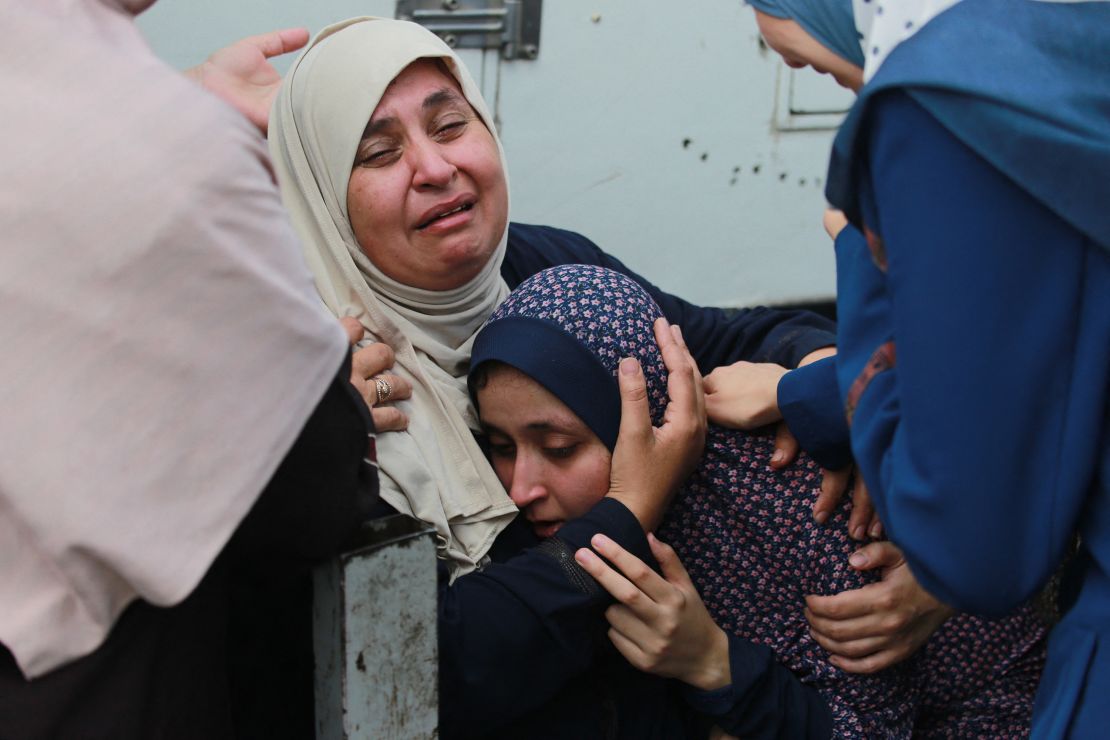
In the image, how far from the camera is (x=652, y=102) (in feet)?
13.0

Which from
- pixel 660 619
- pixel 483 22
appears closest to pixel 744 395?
pixel 660 619

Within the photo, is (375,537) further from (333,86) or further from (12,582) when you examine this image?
(333,86)

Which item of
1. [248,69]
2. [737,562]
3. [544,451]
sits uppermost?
[248,69]

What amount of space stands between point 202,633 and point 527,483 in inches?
30.5

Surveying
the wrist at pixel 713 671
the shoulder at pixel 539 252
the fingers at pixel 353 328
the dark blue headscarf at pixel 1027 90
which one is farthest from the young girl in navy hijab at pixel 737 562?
the dark blue headscarf at pixel 1027 90

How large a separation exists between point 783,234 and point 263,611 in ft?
10.8

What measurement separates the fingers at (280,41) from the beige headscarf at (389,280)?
3cm

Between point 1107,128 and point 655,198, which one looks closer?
point 1107,128

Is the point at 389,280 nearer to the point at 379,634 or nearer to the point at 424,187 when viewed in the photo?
the point at 424,187

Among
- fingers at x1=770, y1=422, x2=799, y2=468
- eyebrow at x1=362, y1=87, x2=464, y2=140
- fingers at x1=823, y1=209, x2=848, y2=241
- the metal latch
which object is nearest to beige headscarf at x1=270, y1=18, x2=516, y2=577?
eyebrow at x1=362, y1=87, x2=464, y2=140

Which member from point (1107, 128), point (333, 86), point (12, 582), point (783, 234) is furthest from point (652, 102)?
point (12, 582)

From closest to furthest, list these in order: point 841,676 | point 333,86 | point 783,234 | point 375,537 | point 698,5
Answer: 1. point 375,537
2. point 841,676
3. point 333,86
4. point 698,5
5. point 783,234

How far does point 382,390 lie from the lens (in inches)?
73.1

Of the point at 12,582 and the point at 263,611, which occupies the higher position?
the point at 12,582
